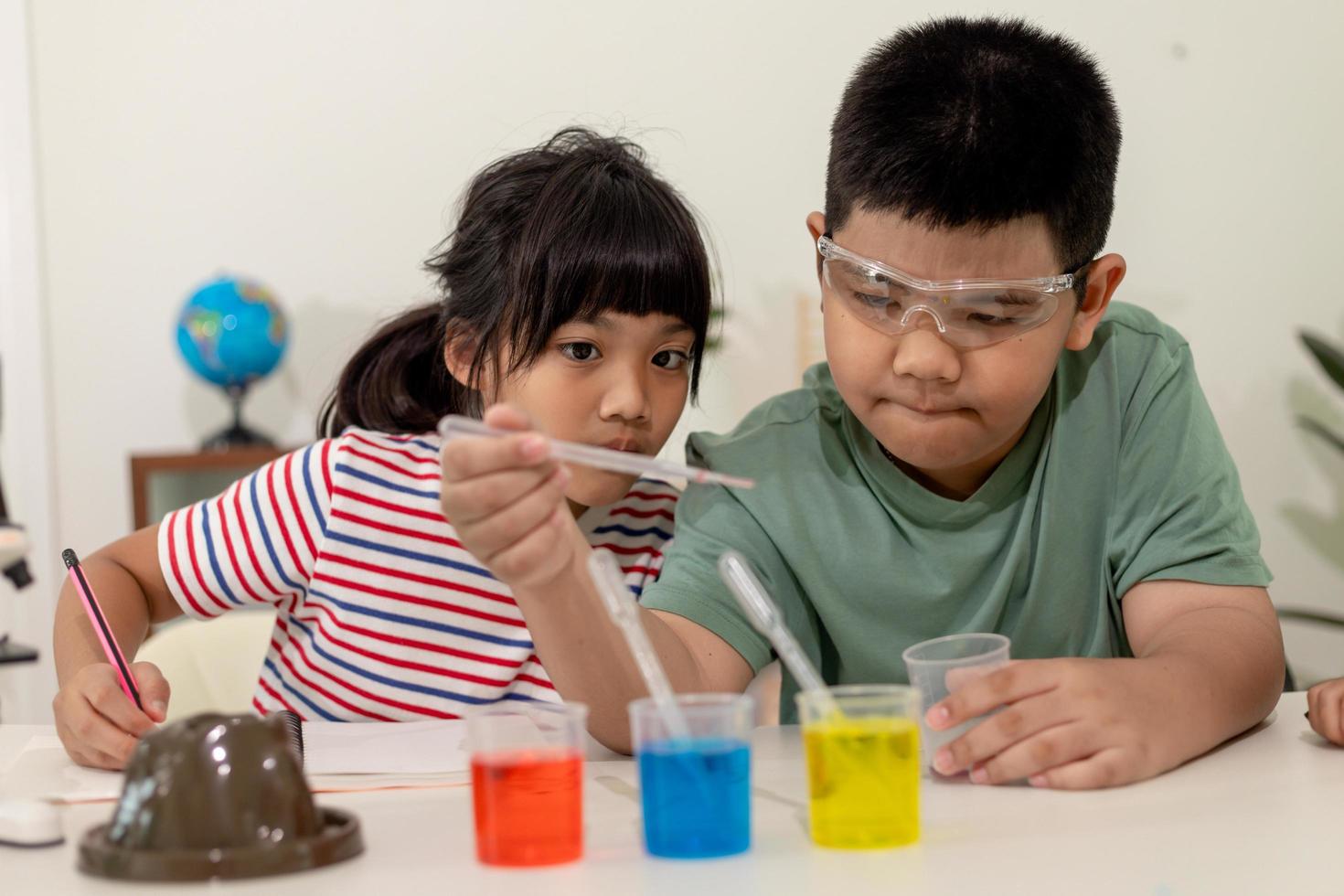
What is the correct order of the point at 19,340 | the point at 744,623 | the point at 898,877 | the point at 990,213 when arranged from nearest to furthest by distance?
the point at 898,877, the point at 990,213, the point at 744,623, the point at 19,340

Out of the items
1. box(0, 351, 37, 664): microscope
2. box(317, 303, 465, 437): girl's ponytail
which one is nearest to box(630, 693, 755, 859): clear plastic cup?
box(317, 303, 465, 437): girl's ponytail

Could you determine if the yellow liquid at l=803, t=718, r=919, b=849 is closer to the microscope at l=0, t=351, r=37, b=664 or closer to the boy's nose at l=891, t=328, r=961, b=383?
the boy's nose at l=891, t=328, r=961, b=383

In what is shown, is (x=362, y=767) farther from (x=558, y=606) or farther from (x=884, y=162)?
(x=884, y=162)

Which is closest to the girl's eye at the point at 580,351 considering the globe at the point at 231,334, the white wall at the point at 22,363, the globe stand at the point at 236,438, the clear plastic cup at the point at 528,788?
the clear plastic cup at the point at 528,788

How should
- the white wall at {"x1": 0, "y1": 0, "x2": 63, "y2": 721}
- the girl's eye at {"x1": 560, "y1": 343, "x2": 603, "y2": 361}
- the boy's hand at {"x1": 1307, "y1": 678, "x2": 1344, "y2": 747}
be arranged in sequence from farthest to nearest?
the white wall at {"x1": 0, "y1": 0, "x2": 63, "y2": 721} → the girl's eye at {"x1": 560, "y1": 343, "x2": 603, "y2": 361} → the boy's hand at {"x1": 1307, "y1": 678, "x2": 1344, "y2": 747}

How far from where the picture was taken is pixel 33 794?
1.01 meters

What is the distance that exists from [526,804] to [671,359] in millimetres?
773

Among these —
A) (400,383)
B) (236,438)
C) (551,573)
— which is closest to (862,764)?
(551,573)

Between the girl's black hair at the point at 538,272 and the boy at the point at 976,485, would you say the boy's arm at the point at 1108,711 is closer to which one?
the boy at the point at 976,485

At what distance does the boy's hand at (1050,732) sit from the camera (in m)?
0.96

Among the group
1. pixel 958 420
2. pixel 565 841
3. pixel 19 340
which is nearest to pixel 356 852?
pixel 565 841

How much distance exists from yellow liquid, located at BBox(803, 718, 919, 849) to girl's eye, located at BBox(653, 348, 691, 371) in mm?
717

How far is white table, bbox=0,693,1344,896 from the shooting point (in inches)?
28.8

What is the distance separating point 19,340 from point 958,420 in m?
2.67
